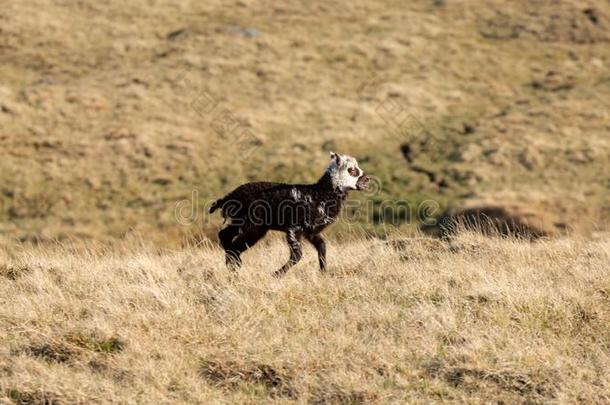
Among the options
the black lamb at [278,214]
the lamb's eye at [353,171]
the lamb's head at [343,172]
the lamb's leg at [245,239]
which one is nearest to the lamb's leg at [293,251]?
the black lamb at [278,214]

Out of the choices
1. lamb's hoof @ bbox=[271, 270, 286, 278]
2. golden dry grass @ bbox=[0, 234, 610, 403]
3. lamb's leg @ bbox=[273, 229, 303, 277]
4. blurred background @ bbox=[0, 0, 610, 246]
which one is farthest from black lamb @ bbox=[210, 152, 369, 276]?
blurred background @ bbox=[0, 0, 610, 246]

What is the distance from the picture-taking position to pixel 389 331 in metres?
7.47

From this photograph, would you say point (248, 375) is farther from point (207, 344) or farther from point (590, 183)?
point (590, 183)

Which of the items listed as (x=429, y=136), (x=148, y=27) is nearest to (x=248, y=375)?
(x=429, y=136)

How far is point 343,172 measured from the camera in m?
10.6

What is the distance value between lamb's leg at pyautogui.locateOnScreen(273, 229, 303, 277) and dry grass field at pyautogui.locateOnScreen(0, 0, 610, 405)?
15cm

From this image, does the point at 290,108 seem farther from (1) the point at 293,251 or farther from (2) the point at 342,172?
(1) the point at 293,251

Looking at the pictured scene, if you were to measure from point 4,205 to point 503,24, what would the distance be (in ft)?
131

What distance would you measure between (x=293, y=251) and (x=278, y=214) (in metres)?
0.58

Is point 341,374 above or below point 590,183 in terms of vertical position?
above

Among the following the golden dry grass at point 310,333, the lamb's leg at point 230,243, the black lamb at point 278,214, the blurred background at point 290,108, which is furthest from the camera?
the blurred background at point 290,108

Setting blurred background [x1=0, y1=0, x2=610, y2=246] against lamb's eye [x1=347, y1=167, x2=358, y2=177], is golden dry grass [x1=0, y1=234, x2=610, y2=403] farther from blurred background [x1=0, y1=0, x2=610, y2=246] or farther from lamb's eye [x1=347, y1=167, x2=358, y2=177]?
blurred background [x1=0, y1=0, x2=610, y2=246]

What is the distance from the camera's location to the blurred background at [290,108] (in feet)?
103

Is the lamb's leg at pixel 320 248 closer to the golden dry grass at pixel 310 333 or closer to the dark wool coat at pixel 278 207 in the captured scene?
the dark wool coat at pixel 278 207
